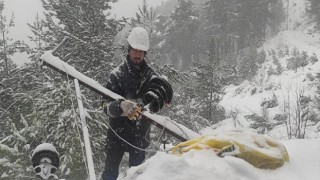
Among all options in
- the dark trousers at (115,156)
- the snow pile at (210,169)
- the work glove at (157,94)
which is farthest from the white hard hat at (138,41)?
the snow pile at (210,169)

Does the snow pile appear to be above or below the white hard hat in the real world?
below

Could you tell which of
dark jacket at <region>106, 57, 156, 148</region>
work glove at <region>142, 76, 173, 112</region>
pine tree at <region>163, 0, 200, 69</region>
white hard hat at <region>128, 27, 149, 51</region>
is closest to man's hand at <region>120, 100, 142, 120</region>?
work glove at <region>142, 76, 173, 112</region>

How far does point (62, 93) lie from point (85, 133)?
23.2ft

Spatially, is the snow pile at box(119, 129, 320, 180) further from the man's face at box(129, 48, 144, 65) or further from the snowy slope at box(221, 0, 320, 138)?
the snowy slope at box(221, 0, 320, 138)

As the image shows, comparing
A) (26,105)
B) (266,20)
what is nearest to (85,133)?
(26,105)

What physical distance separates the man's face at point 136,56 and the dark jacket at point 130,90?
0.05m

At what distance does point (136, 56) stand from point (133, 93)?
42 cm

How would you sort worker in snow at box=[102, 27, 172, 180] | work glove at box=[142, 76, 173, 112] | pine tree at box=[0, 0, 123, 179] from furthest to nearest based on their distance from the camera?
pine tree at box=[0, 0, 123, 179] → worker in snow at box=[102, 27, 172, 180] → work glove at box=[142, 76, 173, 112]

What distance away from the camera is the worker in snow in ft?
15.4

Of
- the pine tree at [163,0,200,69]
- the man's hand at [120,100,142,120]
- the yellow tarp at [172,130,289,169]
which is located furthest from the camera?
the pine tree at [163,0,200,69]

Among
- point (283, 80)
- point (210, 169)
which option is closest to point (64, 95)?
point (210, 169)

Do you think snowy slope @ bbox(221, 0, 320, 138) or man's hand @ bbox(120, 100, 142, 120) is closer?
man's hand @ bbox(120, 100, 142, 120)

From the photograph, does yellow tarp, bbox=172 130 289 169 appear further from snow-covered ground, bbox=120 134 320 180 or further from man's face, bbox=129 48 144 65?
man's face, bbox=129 48 144 65

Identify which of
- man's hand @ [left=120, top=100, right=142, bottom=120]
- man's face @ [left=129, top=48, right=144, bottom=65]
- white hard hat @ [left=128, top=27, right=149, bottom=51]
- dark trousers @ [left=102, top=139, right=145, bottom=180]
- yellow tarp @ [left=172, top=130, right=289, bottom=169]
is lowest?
dark trousers @ [left=102, top=139, right=145, bottom=180]
